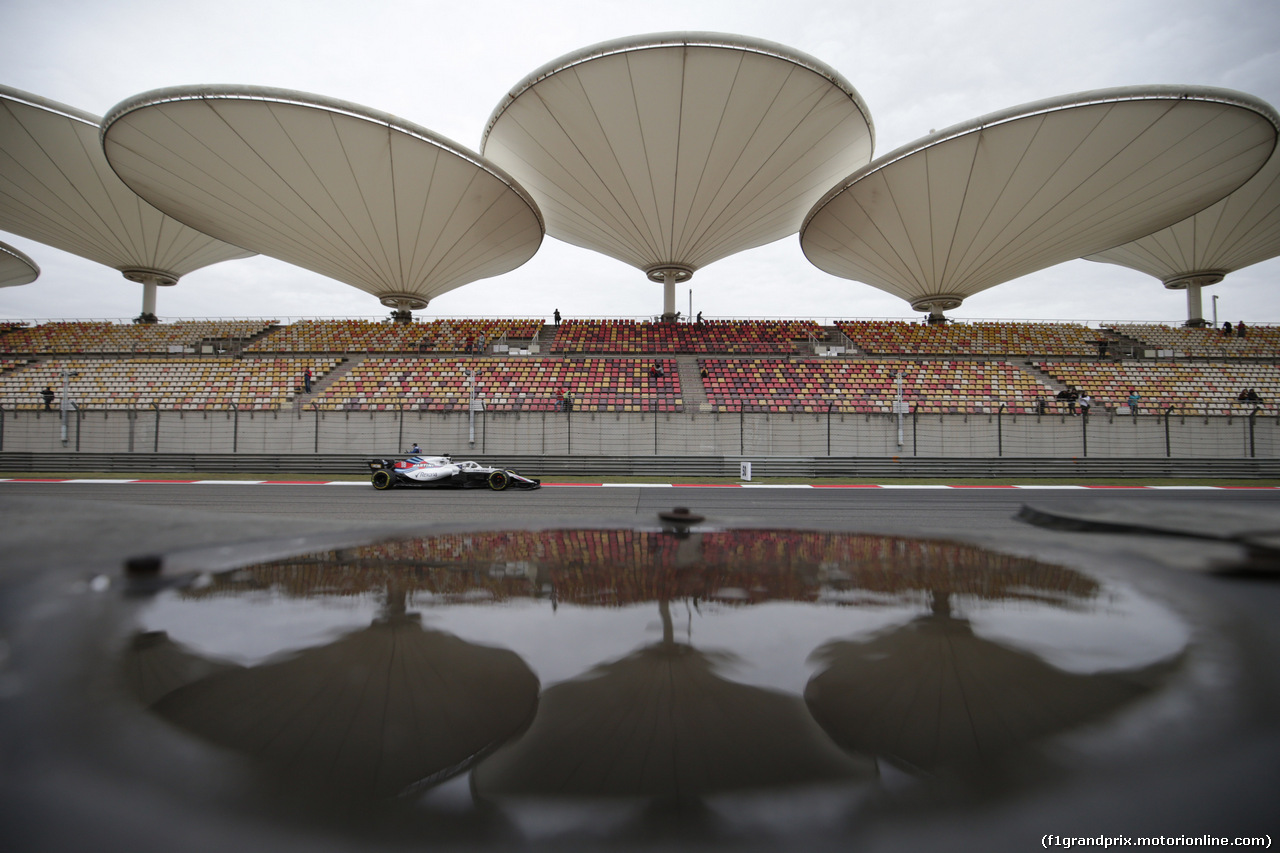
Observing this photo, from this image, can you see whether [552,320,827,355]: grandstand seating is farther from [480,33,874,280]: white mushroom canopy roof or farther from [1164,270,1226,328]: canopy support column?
[1164,270,1226,328]: canopy support column

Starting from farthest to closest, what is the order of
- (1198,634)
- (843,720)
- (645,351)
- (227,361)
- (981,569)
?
(645,351), (227,361), (981,569), (1198,634), (843,720)

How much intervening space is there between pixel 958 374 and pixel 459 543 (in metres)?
25.0

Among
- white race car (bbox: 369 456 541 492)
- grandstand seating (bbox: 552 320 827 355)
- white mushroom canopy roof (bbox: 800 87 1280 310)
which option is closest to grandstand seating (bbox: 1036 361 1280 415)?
white mushroom canopy roof (bbox: 800 87 1280 310)

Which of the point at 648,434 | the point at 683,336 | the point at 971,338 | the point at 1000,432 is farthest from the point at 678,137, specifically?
the point at 971,338

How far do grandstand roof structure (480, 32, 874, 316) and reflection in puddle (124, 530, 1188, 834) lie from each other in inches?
879

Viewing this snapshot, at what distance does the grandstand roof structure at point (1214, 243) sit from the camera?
31.0 meters

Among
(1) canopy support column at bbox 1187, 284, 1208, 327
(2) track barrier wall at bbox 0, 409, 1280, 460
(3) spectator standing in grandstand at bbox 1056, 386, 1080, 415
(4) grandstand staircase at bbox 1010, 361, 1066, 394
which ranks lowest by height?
(2) track barrier wall at bbox 0, 409, 1280, 460

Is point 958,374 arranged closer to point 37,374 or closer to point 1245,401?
point 1245,401

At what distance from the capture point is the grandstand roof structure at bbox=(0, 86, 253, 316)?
2420cm

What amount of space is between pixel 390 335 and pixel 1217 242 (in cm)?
5048

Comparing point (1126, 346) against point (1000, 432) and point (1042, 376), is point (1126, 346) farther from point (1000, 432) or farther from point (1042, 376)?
point (1000, 432)

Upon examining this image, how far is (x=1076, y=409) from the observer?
19.6 m

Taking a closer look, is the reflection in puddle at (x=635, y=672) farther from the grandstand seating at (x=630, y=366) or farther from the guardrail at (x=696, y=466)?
the grandstand seating at (x=630, y=366)

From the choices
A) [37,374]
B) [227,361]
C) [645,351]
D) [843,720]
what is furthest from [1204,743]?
[37,374]
